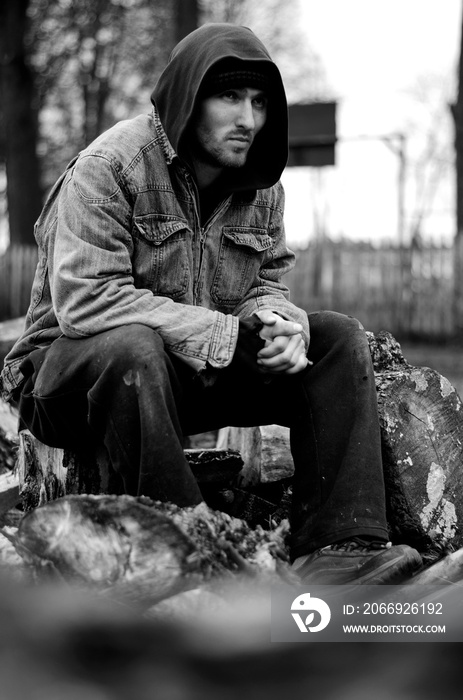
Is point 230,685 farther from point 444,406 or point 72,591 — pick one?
point 444,406

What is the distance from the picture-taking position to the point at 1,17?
16.1 metres

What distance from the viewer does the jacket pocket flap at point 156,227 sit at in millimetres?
2795

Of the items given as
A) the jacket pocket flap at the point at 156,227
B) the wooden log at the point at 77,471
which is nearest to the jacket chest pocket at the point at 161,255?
the jacket pocket flap at the point at 156,227

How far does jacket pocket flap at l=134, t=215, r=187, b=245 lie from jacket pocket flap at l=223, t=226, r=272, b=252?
0.23 meters

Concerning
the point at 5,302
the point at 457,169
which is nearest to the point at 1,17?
the point at 5,302

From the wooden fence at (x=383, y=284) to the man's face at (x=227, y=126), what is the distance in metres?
10.9

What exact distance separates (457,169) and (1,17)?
8.61m

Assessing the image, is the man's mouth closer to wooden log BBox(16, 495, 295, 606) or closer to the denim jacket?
the denim jacket

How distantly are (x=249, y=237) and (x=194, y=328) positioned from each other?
606 mm

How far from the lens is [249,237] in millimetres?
3102

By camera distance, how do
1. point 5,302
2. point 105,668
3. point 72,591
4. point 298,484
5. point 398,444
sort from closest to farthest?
1. point 105,668
2. point 72,591
3. point 298,484
4. point 398,444
5. point 5,302

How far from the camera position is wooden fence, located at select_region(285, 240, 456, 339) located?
13.7 meters

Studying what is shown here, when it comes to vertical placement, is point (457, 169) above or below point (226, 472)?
above

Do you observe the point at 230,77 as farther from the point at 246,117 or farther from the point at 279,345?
the point at 279,345
